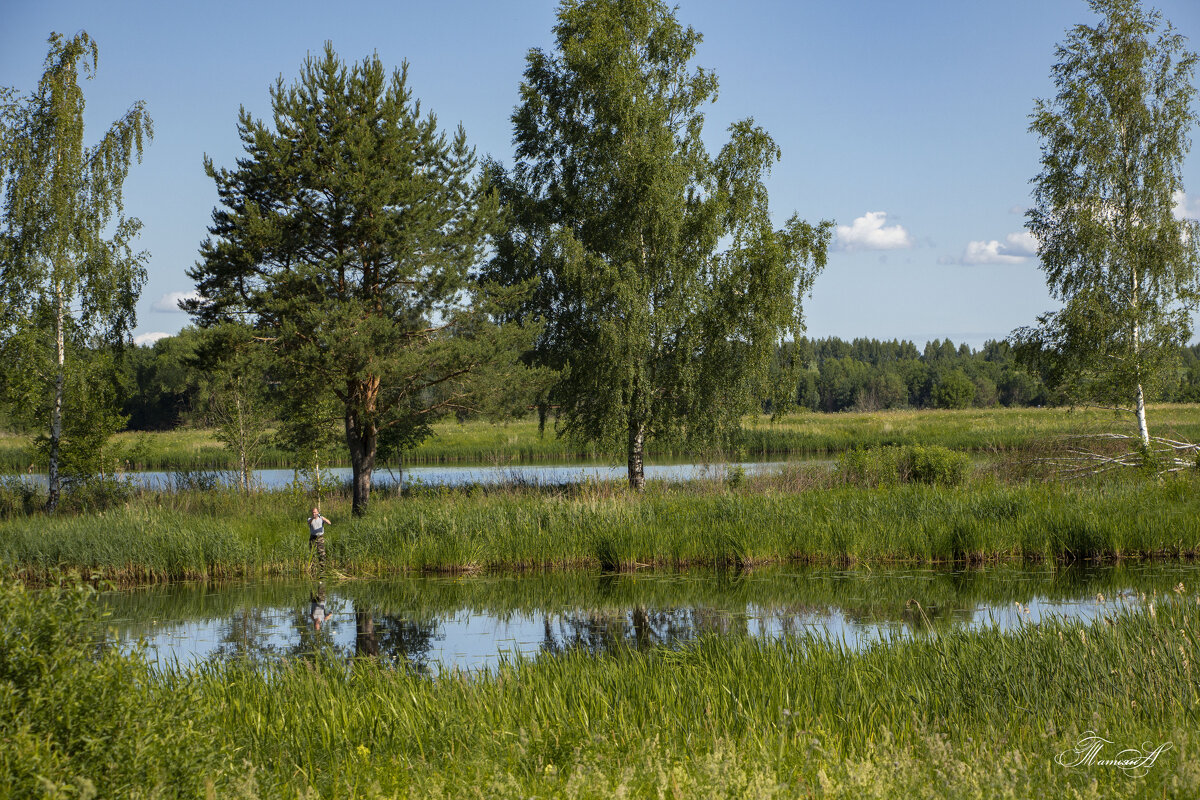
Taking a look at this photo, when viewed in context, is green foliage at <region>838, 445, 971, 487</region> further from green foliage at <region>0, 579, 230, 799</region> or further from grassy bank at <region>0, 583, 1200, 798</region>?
green foliage at <region>0, 579, 230, 799</region>

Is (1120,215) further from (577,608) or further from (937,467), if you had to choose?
(577,608)

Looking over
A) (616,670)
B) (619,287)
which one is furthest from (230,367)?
(616,670)

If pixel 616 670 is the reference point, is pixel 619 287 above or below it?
above

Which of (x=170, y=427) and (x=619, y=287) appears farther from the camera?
(x=170, y=427)

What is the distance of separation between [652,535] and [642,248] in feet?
30.9

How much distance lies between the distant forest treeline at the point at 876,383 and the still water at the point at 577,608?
828 cm

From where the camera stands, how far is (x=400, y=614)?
1396cm

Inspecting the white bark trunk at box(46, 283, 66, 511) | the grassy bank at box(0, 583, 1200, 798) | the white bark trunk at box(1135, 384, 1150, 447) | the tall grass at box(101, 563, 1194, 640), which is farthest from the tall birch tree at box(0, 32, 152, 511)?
the white bark trunk at box(1135, 384, 1150, 447)

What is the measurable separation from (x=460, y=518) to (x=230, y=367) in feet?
18.4

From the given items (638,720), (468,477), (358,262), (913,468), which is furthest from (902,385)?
(638,720)

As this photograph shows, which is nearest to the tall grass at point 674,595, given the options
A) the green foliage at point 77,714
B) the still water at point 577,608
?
the still water at point 577,608

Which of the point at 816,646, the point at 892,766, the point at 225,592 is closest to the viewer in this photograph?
the point at 892,766

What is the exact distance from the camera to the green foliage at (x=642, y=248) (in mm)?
23422

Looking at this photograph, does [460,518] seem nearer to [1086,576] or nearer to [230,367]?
[230,367]
